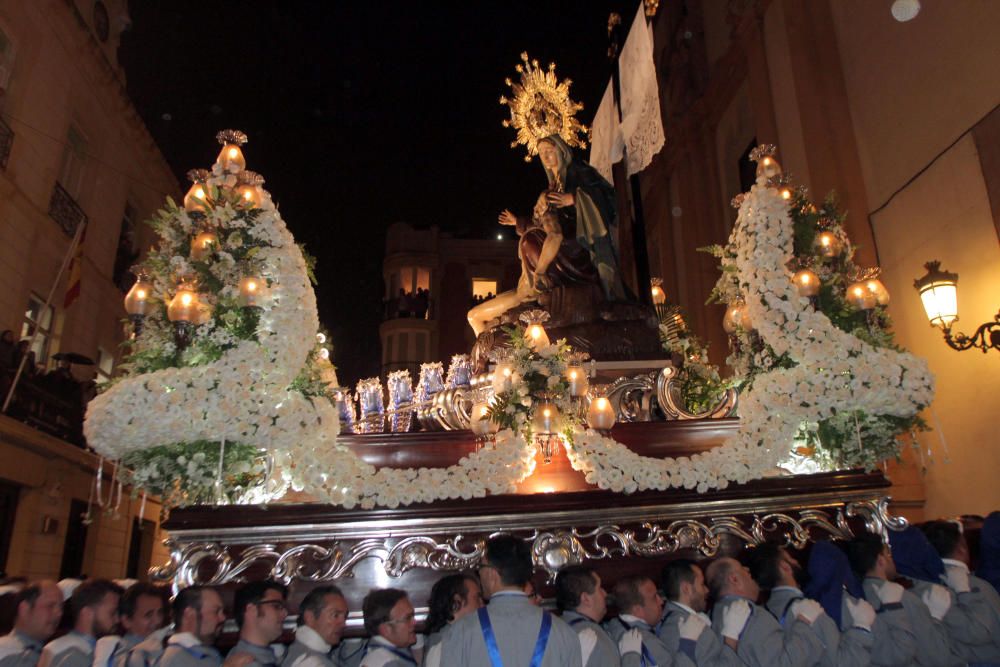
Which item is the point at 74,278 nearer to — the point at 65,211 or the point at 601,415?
the point at 65,211

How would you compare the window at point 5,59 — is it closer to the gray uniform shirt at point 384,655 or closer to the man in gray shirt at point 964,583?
the gray uniform shirt at point 384,655

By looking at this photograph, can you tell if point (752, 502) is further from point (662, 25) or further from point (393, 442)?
point (662, 25)

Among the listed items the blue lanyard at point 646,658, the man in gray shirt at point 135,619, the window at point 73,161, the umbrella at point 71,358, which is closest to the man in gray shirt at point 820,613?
the blue lanyard at point 646,658

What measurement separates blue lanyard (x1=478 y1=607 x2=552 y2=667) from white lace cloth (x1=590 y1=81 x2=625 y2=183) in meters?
6.77

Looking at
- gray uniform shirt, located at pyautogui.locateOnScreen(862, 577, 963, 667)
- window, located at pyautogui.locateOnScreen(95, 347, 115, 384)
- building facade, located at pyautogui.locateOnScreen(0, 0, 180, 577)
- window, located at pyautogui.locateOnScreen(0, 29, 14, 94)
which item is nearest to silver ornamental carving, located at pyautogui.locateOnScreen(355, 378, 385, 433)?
gray uniform shirt, located at pyautogui.locateOnScreen(862, 577, 963, 667)

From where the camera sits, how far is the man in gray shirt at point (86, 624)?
11.5 ft

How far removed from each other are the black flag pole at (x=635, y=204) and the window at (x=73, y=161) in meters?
9.81

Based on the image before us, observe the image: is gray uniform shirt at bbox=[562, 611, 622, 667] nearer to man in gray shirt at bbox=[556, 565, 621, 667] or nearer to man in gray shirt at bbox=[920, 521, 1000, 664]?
man in gray shirt at bbox=[556, 565, 621, 667]

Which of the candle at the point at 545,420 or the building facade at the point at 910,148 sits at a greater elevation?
the building facade at the point at 910,148

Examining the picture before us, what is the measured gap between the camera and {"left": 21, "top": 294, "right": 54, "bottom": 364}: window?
462 inches

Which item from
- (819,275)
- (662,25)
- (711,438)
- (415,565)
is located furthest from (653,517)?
(662,25)

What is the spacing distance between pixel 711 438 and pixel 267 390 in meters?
3.20

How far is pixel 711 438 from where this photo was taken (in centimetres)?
546

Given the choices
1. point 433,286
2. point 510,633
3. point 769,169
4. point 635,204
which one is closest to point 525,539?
point 510,633
